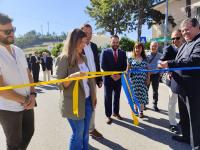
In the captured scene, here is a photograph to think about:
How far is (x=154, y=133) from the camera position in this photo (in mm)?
5918

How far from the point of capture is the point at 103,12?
40094 millimetres

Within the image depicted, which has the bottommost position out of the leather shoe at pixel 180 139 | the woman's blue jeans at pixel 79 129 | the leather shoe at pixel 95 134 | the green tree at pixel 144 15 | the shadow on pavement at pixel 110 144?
the shadow on pavement at pixel 110 144

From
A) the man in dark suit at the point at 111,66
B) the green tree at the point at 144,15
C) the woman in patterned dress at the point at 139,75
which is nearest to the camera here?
the man in dark suit at the point at 111,66

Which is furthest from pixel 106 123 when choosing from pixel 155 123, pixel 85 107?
pixel 85 107

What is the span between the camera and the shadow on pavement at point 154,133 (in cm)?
521

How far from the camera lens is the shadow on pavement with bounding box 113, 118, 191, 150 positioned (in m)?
5.21

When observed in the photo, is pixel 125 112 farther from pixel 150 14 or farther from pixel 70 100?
pixel 150 14

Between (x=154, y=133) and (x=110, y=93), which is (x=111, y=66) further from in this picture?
(x=154, y=133)

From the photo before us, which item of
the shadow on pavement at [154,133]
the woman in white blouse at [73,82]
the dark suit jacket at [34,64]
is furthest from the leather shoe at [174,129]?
the dark suit jacket at [34,64]

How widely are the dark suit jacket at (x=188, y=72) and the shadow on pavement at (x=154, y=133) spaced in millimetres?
1064

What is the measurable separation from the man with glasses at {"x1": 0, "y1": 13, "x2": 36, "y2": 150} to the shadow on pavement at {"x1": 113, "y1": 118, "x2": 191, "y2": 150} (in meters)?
2.79

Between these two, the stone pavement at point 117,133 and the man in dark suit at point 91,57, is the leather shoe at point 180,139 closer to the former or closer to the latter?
the stone pavement at point 117,133

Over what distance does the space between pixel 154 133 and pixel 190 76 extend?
184 cm

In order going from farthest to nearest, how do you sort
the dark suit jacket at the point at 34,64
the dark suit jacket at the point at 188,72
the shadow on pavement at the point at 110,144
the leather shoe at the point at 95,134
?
1. the dark suit jacket at the point at 34,64
2. the leather shoe at the point at 95,134
3. the shadow on pavement at the point at 110,144
4. the dark suit jacket at the point at 188,72
